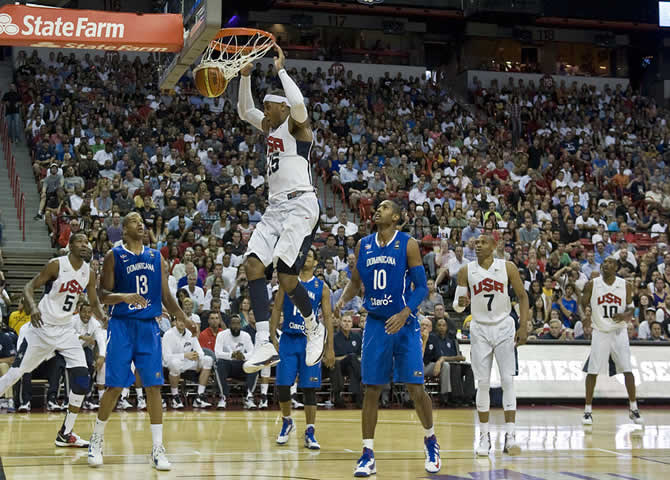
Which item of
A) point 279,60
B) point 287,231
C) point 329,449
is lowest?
point 329,449

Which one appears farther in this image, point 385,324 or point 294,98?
point 385,324

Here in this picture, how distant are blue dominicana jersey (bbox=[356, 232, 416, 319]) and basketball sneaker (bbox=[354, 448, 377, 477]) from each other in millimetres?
1153

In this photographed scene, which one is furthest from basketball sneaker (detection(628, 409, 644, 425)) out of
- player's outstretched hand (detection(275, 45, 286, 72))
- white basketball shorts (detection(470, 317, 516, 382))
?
player's outstretched hand (detection(275, 45, 286, 72))

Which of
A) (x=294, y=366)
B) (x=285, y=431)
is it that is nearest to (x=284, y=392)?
(x=294, y=366)

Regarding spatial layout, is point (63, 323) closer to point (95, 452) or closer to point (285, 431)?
point (95, 452)

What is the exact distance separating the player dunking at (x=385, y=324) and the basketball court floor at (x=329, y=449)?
566 mm

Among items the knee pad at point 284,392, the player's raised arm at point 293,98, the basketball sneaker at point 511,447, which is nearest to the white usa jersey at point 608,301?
the basketball sneaker at point 511,447

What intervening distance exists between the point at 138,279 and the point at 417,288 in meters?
2.49

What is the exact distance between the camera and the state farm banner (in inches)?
462

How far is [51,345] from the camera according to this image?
9.61 metres

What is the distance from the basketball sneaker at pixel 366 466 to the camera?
7.36 metres

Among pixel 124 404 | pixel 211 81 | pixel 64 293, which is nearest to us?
pixel 211 81

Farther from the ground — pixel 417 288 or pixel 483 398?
pixel 417 288

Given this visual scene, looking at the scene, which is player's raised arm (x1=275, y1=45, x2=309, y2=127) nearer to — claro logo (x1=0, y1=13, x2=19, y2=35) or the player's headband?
the player's headband
